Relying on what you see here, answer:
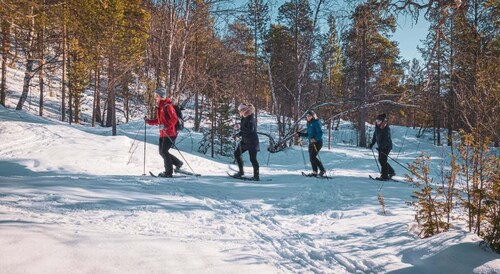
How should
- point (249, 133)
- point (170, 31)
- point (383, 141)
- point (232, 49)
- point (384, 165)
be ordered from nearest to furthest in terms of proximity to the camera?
point (249, 133)
point (383, 141)
point (384, 165)
point (170, 31)
point (232, 49)

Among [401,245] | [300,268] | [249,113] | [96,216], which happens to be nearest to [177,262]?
[300,268]

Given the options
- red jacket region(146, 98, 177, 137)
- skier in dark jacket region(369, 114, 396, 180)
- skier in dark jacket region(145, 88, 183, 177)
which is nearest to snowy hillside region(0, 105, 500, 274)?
skier in dark jacket region(145, 88, 183, 177)

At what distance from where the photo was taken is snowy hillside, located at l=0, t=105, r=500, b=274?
10.0ft

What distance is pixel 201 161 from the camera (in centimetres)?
1152

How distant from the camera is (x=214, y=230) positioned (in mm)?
4254

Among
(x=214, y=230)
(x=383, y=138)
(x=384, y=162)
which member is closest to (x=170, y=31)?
(x=383, y=138)

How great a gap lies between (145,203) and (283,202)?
2.53 meters

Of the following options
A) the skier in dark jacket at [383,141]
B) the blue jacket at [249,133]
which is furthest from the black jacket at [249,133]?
the skier in dark jacket at [383,141]

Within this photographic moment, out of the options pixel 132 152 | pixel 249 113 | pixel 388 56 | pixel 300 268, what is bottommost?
pixel 300 268

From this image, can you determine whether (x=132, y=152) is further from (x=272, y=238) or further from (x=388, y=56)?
(x=388, y=56)

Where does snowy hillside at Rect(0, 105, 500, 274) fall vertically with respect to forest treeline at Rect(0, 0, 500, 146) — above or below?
below

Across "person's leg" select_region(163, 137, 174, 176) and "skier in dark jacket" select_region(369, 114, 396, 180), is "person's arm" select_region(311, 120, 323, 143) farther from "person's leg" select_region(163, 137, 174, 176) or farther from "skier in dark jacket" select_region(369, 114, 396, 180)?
"person's leg" select_region(163, 137, 174, 176)

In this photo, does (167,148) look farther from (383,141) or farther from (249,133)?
(383,141)

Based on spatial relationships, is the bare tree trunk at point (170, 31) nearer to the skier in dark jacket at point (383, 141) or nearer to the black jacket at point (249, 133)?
the black jacket at point (249, 133)
